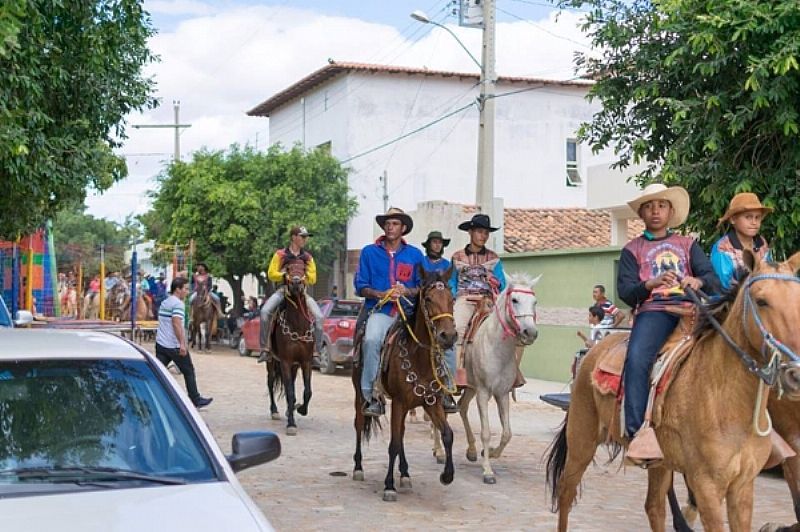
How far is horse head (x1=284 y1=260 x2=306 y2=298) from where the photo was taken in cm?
1480

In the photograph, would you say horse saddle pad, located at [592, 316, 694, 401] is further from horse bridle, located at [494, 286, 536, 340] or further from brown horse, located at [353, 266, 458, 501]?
horse bridle, located at [494, 286, 536, 340]

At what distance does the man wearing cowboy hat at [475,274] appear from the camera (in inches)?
508

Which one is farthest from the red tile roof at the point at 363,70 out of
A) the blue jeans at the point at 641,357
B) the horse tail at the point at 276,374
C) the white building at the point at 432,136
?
the blue jeans at the point at 641,357

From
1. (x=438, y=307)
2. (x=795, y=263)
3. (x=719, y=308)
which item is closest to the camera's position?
(x=795, y=263)

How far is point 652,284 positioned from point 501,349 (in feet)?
15.8

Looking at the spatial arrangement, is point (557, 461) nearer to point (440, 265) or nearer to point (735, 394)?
point (735, 394)

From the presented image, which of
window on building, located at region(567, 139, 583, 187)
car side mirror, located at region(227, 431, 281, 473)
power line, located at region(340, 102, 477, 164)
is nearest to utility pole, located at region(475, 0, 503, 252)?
power line, located at region(340, 102, 477, 164)

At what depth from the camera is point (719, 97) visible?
11.6 m

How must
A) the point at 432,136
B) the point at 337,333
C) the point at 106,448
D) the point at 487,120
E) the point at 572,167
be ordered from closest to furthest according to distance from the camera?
the point at 106,448, the point at 487,120, the point at 337,333, the point at 432,136, the point at 572,167

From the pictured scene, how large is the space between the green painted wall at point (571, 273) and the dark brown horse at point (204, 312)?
11.6 m

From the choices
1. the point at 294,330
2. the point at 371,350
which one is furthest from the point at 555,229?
the point at 371,350

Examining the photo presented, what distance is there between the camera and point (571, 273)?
23219mm

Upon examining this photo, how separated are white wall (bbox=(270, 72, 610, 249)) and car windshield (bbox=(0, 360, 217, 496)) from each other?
109ft

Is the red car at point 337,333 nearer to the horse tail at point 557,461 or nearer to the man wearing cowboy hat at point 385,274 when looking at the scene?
the man wearing cowboy hat at point 385,274
